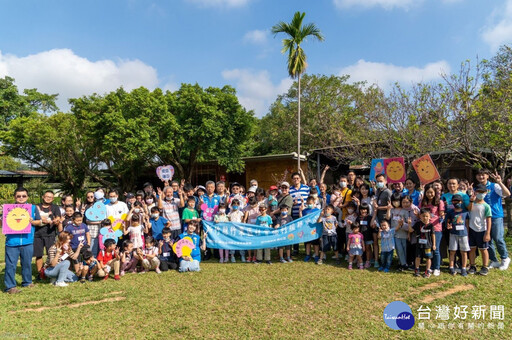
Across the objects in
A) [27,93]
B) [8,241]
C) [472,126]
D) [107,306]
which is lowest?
[107,306]

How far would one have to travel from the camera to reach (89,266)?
613 centimetres

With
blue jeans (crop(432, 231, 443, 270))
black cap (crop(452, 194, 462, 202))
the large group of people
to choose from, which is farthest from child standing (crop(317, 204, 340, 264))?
black cap (crop(452, 194, 462, 202))

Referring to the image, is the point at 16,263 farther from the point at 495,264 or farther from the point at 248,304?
the point at 495,264

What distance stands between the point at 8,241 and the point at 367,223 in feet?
21.2

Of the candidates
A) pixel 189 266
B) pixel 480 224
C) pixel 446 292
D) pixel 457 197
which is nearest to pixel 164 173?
pixel 189 266

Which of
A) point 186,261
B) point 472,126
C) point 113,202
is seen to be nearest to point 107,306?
point 186,261

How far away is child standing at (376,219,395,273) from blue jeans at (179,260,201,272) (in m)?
3.59

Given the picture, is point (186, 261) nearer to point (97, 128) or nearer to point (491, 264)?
point (491, 264)

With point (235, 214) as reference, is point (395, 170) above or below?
above

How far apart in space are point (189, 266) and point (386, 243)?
152 inches

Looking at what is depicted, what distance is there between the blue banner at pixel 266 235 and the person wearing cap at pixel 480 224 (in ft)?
9.21

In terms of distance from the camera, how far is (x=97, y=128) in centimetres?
→ 1919

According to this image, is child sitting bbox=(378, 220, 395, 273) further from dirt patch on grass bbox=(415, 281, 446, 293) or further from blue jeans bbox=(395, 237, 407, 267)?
dirt patch on grass bbox=(415, 281, 446, 293)

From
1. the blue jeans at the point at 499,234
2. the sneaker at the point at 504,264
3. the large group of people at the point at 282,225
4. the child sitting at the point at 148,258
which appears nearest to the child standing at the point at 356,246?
the large group of people at the point at 282,225
